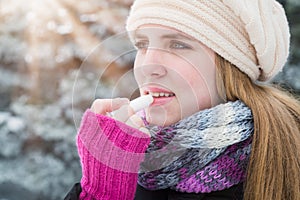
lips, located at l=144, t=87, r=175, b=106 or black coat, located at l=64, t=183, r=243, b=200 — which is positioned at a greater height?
lips, located at l=144, t=87, r=175, b=106

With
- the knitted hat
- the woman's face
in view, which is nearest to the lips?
the woman's face

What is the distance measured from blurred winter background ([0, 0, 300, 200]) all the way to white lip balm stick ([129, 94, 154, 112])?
473 mm

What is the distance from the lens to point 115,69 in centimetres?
108

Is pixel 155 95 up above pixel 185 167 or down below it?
above

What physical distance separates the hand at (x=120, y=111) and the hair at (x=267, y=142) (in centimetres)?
16

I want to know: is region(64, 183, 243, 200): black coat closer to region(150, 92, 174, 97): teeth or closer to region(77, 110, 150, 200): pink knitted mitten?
region(77, 110, 150, 200): pink knitted mitten

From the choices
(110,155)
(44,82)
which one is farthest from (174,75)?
(44,82)

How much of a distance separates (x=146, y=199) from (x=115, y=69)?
0.35 metres

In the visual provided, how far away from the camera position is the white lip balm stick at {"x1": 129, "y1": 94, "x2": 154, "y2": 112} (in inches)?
30.0

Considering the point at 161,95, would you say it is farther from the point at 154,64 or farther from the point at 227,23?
the point at 227,23

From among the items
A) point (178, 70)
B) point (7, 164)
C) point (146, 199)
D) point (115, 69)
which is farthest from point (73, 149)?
point (178, 70)

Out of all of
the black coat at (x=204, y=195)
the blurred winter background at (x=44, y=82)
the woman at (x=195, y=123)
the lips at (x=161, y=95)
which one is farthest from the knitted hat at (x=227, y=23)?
the blurred winter background at (x=44, y=82)

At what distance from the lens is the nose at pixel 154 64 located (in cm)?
77

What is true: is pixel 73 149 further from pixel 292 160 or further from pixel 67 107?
pixel 292 160
